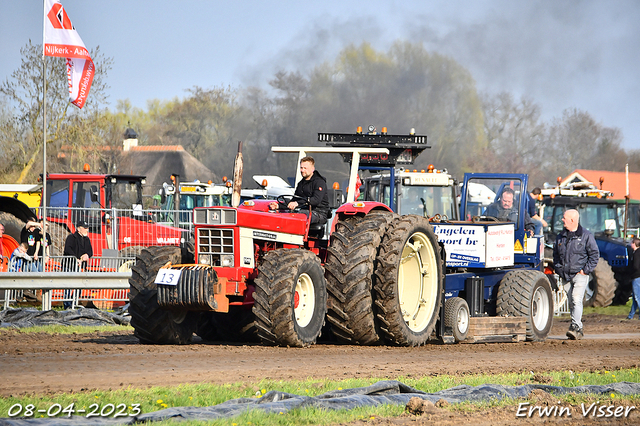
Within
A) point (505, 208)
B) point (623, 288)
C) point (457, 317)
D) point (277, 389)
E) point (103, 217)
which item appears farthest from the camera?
point (623, 288)

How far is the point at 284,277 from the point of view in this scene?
8664 millimetres

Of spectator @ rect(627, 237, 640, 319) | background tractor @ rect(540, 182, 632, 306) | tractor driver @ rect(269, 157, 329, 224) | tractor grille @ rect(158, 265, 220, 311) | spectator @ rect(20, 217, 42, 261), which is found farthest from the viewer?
background tractor @ rect(540, 182, 632, 306)

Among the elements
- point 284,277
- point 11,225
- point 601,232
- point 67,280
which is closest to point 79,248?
point 67,280

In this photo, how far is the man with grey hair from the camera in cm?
1241

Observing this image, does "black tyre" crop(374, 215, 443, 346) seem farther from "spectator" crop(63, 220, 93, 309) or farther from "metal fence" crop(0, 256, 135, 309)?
"spectator" crop(63, 220, 93, 309)

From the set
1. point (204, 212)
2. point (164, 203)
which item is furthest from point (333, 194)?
point (164, 203)

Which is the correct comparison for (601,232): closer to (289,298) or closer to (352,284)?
(352,284)

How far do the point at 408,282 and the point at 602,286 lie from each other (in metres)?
11.5

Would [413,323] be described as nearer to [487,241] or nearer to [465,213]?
[487,241]

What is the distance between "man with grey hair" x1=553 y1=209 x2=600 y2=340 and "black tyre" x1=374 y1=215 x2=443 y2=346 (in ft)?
9.06

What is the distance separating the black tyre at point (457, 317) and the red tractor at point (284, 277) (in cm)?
51

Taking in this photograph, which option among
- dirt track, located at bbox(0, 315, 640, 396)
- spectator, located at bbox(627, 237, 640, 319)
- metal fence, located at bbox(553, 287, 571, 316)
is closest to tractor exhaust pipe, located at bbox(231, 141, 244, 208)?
dirt track, located at bbox(0, 315, 640, 396)

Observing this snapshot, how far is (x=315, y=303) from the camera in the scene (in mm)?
9219

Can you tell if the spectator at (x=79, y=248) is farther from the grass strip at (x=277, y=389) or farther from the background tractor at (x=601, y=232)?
the background tractor at (x=601, y=232)
